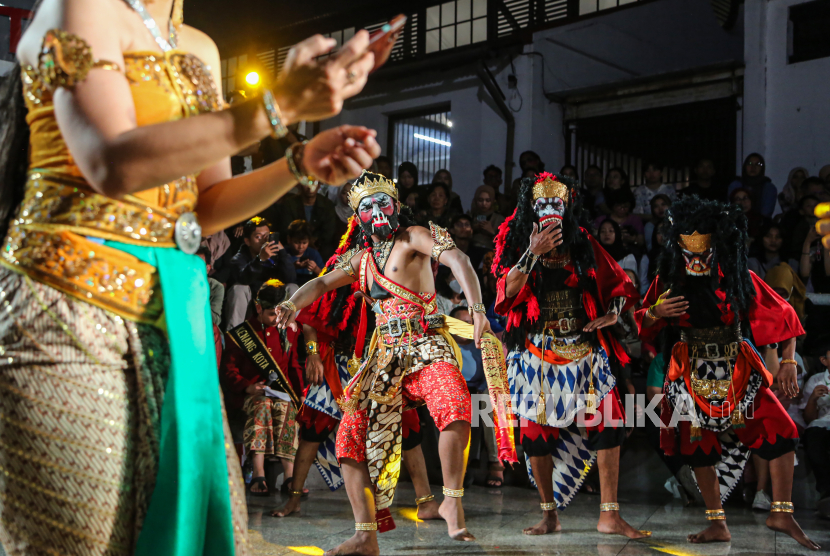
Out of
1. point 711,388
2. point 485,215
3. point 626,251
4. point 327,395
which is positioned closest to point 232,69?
point 485,215

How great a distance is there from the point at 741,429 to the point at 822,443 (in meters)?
1.22

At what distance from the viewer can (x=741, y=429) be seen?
4988 mm

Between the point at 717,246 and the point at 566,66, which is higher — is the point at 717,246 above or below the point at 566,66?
below

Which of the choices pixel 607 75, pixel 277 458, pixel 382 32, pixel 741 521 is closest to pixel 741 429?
pixel 741 521

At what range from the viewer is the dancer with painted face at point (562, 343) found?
200 inches

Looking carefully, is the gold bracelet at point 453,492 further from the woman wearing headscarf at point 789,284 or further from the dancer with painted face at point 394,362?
the woman wearing headscarf at point 789,284

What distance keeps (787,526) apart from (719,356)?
3.65 ft

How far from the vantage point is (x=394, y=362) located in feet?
15.0

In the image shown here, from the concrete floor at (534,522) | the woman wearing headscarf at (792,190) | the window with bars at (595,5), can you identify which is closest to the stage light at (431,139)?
the window with bars at (595,5)

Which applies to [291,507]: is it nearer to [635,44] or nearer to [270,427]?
[270,427]

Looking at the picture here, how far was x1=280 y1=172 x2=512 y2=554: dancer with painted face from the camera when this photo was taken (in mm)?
4426

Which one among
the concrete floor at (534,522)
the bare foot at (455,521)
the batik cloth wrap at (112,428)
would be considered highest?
the batik cloth wrap at (112,428)

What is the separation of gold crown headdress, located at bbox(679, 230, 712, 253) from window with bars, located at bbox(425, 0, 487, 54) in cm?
927

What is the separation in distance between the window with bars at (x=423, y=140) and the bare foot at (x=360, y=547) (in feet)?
33.1
